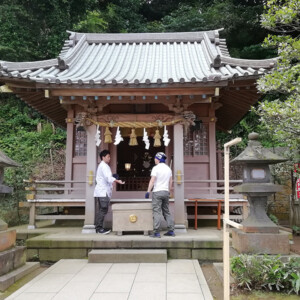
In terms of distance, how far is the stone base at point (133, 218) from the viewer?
660cm

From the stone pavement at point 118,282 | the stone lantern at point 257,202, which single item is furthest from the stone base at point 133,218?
the stone lantern at point 257,202

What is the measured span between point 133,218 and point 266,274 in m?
3.14

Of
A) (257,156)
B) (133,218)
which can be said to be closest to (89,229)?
(133,218)

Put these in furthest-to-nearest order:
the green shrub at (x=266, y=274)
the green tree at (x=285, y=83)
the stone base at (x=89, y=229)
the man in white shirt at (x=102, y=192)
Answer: the stone base at (x=89, y=229)
the man in white shirt at (x=102, y=192)
the green tree at (x=285, y=83)
the green shrub at (x=266, y=274)

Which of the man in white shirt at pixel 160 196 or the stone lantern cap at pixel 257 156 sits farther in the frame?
the man in white shirt at pixel 160 196

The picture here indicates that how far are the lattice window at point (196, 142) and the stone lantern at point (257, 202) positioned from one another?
3.44m

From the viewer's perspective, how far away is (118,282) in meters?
4.52

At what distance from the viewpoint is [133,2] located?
24.6m

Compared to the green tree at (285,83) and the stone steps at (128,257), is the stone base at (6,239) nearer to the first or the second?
the stone steps at (128,257)

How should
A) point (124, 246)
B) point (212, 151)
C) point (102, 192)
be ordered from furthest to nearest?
point (212, 151) → point (102, 192) → point (124, 246)

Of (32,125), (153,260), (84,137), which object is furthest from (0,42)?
(153,260)

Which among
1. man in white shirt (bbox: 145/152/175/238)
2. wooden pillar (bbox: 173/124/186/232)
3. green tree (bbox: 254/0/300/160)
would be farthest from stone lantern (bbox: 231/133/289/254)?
wooden pillar (bbox: 173/124/186/232)

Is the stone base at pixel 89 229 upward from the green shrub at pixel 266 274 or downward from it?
upward

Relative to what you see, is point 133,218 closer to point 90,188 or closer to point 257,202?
point 90,188
